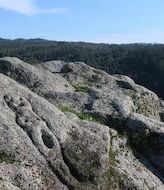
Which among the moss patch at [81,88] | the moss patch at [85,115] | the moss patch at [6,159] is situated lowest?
the moss patch at [6,159]

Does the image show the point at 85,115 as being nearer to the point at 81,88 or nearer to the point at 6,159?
the point at 81,88

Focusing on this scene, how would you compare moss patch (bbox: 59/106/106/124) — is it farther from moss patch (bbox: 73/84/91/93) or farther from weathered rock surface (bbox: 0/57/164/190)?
moss patch (bbox: 73/84/91/93)

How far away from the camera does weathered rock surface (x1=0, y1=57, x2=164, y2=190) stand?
83.4ft

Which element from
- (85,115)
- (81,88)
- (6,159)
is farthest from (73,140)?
(81,88)

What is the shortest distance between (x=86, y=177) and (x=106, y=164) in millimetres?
1840

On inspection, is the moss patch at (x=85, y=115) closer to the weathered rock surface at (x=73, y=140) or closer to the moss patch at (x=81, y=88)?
the weathered rock surface at (x=73, y=140)

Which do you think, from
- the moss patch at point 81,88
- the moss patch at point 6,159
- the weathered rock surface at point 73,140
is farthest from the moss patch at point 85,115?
the moss patch at point 6,159

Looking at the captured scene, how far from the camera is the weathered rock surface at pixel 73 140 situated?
25.4m

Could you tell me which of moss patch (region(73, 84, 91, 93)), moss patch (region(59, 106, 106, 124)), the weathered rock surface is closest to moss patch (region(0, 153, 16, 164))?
the weathered rock surface

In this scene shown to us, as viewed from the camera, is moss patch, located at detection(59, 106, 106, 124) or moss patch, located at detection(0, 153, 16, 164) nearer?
moss patch, located at detection(0, 153, 16, 164)

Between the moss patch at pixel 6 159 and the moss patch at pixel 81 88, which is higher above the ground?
the moss patch at pixel 81 88

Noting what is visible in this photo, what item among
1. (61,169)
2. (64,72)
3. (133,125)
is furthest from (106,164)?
(64,72)

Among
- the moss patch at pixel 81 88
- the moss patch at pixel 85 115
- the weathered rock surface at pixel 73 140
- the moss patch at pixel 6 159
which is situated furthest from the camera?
the moss patch at pixel 81 88

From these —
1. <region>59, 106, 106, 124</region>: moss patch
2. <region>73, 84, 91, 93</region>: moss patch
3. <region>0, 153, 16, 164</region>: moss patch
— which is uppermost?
<region>73, 84, 91, 93</region>: moss patch
